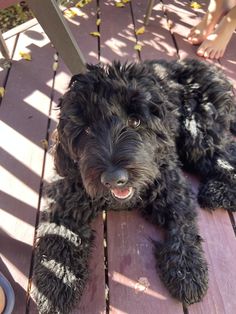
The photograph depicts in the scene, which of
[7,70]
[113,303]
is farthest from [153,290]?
[7,70]

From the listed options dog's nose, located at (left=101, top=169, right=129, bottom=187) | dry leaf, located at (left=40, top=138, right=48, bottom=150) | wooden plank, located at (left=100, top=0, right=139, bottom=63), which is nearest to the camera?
dog's nose, located at (left=101, top=169, right=129, bottom=187)

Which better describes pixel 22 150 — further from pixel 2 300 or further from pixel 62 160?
pixel 2 300

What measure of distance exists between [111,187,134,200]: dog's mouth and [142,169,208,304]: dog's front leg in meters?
0.50

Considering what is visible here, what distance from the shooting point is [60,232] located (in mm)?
2689

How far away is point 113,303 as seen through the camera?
2564 millimetres

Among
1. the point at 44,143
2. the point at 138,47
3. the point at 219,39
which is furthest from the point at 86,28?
the point at 44,143

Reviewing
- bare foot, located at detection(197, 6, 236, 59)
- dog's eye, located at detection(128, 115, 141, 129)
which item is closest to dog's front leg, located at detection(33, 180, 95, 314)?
dog's eye, located at detection(128, 115, 141, 129)

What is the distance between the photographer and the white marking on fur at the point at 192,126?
10.5ft

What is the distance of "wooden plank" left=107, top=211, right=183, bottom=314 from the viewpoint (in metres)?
2.55

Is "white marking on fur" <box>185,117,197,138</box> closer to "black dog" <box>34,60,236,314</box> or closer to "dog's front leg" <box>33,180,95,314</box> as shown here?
"black dog" <box>34,60,236,314</box>

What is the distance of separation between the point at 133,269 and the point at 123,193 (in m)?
0.65

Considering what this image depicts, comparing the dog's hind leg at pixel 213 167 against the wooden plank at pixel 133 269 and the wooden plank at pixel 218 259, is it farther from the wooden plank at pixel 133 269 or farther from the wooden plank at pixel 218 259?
the wooden plank at pixel 133 269

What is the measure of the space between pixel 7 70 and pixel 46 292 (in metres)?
2.73

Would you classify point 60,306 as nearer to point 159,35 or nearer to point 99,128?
point 99,128
